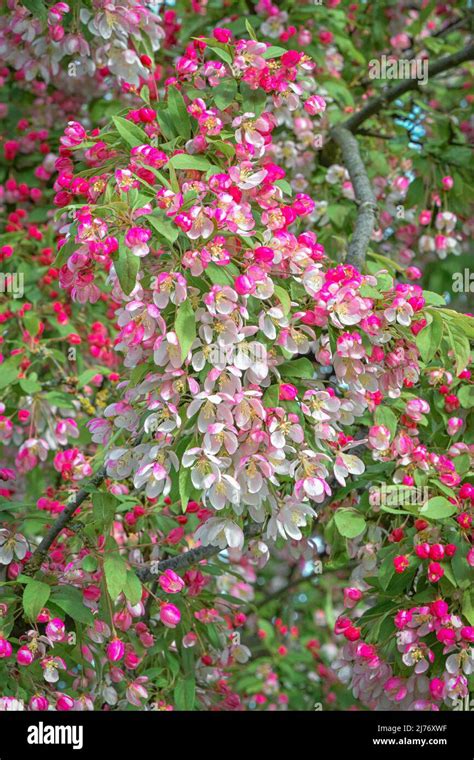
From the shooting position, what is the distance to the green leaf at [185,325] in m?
2.05

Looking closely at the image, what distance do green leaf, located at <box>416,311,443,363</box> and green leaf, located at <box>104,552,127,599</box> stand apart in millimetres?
810

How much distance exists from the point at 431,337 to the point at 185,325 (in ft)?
1.89

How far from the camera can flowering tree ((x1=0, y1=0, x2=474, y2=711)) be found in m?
2.12

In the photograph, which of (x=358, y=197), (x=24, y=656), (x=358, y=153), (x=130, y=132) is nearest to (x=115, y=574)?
(x=24, y=656)

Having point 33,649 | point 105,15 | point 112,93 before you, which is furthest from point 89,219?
point 112,93

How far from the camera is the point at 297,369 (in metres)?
2.30

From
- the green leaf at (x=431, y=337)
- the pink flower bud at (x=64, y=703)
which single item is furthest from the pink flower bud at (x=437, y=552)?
the pink flower bud at (x=64, y=703)

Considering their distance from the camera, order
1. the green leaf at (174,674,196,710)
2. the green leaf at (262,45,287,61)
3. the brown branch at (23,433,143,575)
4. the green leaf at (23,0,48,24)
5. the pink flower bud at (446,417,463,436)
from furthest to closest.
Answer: the green leaf at (23,0,48,24), the green leaf at (174,674,196,710), the pink flower bud at (446,417,463,436), the brown branch at (23,433,143,575), the green leaf at (262,45,287,61)

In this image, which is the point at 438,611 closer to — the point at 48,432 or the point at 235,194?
the point at 235,194

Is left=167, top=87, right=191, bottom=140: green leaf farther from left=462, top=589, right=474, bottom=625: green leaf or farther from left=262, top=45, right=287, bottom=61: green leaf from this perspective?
left=462, top=589, right=474, bottom=625: green leaf

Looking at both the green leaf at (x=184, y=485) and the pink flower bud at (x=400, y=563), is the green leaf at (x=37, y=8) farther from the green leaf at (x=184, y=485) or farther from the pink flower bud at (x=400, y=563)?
the pink flower bud at (x=400, y=563)

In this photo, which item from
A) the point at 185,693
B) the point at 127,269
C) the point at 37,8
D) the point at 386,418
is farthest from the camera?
the point at 37,8

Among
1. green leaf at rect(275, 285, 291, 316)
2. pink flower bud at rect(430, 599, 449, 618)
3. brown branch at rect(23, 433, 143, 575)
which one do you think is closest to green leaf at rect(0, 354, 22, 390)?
brown branch at rect(23, 433, 143, 575)

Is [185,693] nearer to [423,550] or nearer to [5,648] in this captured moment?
[5,648]
